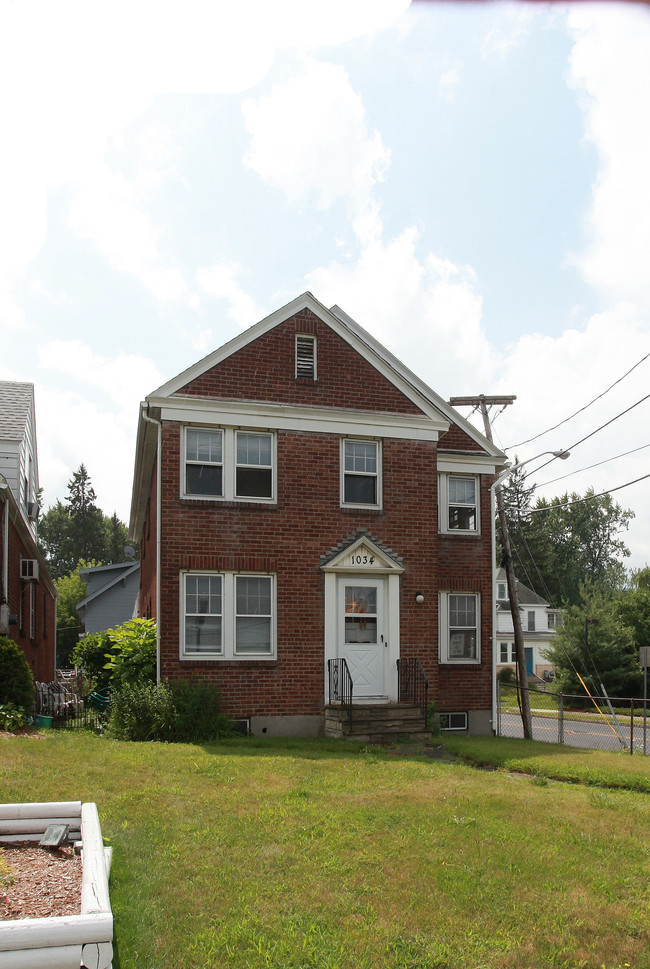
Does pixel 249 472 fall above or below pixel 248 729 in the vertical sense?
above

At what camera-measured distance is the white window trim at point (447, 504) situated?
63.1ft

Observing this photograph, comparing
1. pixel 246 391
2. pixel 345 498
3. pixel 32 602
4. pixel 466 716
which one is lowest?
pixel 466 716

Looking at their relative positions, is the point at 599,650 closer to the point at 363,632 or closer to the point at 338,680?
the point at 363,632

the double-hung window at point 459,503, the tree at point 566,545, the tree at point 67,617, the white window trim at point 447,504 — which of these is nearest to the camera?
the white window trim at point 447,504

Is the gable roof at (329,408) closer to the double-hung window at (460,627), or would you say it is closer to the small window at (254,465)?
the small window at (254,465)

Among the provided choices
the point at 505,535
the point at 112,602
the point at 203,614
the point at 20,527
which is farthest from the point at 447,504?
the point at 112,602

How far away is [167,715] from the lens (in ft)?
47.0

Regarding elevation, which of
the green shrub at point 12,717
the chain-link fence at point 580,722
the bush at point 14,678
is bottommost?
the chain-link fence at point 580,722

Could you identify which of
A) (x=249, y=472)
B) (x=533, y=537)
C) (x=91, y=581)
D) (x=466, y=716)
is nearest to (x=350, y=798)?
(x=249, y=472)

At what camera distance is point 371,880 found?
21.2 feet

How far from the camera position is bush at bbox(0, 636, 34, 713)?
13.8m

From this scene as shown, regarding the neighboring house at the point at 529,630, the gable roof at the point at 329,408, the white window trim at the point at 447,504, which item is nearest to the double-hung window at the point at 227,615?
the gable roof at the point at 329,408

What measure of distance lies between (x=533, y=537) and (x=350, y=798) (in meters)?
63.2

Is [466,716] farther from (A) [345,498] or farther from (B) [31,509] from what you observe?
(B) [31,509]
